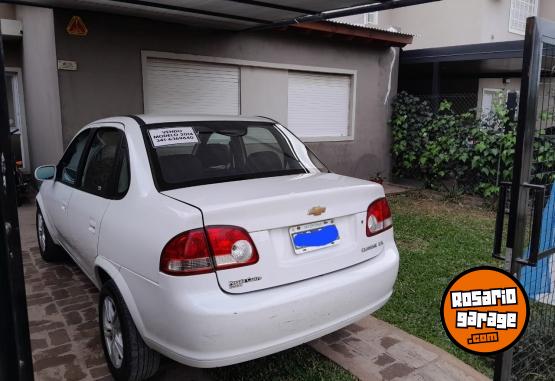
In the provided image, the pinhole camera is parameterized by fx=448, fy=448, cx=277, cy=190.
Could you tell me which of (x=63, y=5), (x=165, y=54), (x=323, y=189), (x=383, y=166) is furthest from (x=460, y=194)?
(x=63, y=5)

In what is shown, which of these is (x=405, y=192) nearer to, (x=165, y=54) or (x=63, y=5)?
(x=165, y=54)

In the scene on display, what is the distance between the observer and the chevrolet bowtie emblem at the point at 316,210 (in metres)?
2.61

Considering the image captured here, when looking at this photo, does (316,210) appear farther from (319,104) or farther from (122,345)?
(319,104)

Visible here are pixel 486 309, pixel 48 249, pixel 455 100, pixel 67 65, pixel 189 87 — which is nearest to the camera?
pixel 486 309

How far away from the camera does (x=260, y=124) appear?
3.74 meters

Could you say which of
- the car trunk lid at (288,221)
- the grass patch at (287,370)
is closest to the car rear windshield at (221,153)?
the car trunk lid at (288,221)

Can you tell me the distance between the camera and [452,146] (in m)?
9.06

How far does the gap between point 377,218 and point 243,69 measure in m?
5.99

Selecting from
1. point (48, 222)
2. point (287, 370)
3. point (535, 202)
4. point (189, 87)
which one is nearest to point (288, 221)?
point (287, 370)

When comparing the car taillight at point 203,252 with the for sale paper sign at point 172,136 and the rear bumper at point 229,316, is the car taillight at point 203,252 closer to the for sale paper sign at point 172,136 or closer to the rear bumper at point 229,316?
the rear bumper at point 229,316

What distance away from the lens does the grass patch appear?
2939 millimetres

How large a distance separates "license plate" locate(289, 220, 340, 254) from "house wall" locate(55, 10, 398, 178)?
5236 mm

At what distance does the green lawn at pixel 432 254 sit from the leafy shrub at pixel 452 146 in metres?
0.65

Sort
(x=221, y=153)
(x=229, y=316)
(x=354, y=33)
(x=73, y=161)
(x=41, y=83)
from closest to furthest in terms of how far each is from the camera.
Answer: (x=229, y=316) → (x=221, y=153) → (x=73, y=161) → (x=41, y=83) → (x=354, y=33)
